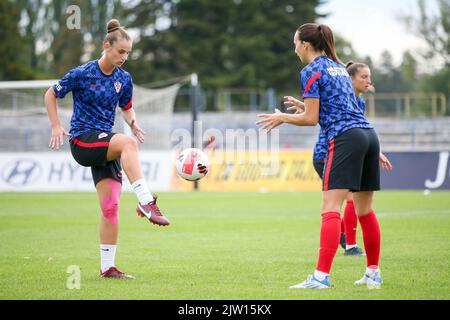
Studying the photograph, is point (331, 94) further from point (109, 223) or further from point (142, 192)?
point (109, 223)

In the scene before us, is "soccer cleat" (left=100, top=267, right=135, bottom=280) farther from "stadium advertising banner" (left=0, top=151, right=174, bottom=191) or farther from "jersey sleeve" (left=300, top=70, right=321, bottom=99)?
"stadium advertising banner" (left=0, top=151, right=174, bottom=191)

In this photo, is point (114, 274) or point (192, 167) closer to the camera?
point (114, 274)

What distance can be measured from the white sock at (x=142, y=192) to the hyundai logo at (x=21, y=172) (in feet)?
60.1

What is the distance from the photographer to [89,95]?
7586 millimetres

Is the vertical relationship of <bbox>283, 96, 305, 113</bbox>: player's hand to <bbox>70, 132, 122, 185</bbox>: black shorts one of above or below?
above

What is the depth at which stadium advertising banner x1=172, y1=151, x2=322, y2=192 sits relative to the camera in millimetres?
24906

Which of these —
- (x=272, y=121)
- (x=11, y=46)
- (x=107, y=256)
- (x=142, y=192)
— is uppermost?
(x=11, y=46)

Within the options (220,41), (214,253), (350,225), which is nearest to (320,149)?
(350,225)

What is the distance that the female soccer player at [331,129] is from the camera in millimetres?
6594

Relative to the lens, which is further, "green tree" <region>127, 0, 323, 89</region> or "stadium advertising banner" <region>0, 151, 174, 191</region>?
"green tree" <region>127, 0, 323, 89</region>

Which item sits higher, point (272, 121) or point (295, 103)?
point (295, 103)

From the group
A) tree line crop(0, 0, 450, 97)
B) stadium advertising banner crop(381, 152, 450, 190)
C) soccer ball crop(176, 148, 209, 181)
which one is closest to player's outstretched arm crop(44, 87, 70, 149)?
soccer ball crop(176, 148, 209, 181)

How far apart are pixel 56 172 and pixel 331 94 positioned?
760 inches

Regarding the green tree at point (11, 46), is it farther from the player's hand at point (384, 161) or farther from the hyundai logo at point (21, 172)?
the player's hand at point (384, 161)
